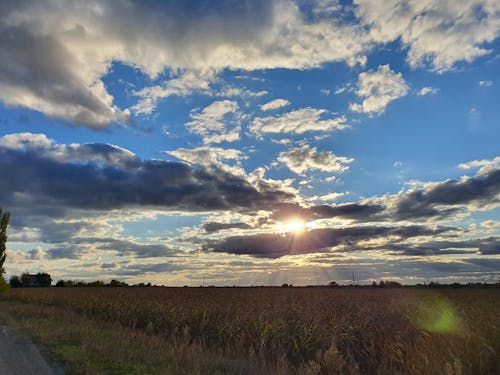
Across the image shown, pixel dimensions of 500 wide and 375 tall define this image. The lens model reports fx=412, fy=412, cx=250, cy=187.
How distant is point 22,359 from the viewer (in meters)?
12.5

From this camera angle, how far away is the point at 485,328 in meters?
15.0

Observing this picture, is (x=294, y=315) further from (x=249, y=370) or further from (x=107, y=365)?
(x=107, y=365)

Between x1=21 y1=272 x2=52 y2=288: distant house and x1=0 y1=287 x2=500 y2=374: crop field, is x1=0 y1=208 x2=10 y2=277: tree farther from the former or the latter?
x1=21 y1=272 x2=52 y2=288: distant house

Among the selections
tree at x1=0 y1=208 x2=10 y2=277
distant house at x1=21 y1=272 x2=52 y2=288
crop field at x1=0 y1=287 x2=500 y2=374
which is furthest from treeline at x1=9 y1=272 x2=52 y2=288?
crop field at x1=0 y1=287 x2=500 y2=374

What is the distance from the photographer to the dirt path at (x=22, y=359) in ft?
35.9

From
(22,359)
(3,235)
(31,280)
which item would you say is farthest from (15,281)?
(22,359)

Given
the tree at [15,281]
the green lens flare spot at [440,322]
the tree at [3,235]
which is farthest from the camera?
the tree at [15,281]

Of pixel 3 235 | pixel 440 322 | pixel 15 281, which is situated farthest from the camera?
pixel 15 281

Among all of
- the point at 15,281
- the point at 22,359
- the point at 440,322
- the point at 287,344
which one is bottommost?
the point at 22,359

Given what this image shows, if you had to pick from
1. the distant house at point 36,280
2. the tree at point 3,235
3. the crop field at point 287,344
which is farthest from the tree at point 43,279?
the crop field at point 287,344

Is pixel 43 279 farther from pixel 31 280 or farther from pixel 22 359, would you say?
pixel 22 359

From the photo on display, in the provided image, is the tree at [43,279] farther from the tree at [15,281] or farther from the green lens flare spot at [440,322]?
the green lens flare spot at [440,322]

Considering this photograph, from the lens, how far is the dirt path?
10947mm

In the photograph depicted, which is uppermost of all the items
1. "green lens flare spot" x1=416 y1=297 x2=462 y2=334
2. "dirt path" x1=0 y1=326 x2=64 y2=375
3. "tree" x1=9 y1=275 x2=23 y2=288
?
"tree" x1=9 y1=275 x2=23 y2=288
